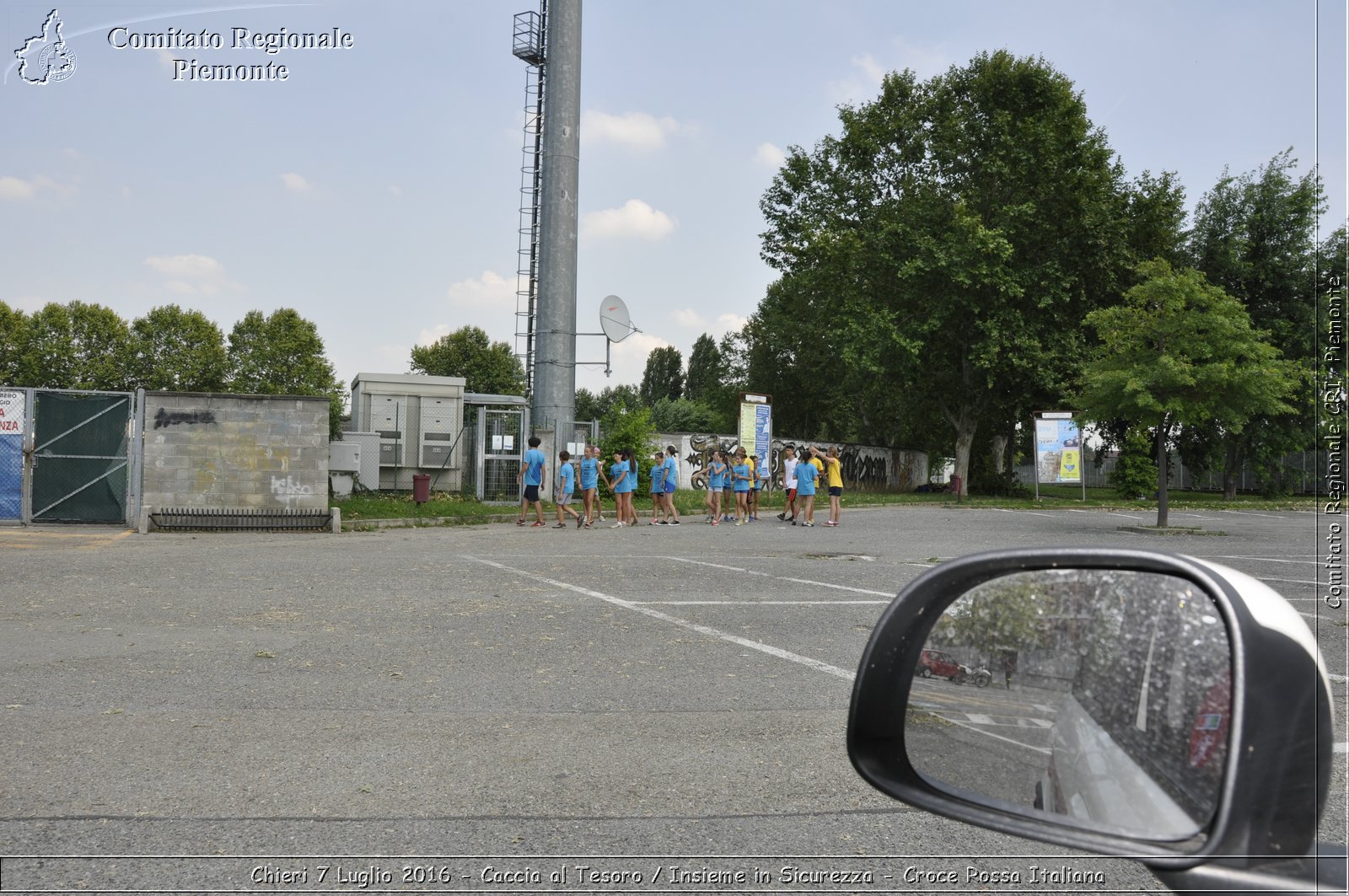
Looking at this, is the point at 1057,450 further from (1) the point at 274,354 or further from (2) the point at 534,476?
(1) the point at 274,354

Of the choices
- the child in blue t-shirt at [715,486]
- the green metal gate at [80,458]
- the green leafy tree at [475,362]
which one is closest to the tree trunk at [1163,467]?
the child in blue t-shirt at [715,486]

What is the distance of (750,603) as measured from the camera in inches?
363

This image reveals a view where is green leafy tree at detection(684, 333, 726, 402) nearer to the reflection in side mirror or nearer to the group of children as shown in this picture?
the group of children

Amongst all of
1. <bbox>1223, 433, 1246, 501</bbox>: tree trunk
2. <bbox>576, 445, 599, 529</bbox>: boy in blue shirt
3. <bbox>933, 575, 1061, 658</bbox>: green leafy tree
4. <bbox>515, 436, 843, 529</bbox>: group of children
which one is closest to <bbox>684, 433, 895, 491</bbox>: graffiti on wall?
<bbox>515, 436, 843, 529</bbox>: group of children

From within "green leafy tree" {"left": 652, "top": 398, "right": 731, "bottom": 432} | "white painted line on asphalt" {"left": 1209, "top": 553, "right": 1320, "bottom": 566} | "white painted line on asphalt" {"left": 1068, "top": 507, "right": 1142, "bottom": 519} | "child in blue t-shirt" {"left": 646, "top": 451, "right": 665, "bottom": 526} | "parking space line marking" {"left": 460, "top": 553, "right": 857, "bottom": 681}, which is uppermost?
"green leafy tree" {"left": 652, "top": 398, "right": 731, "bottom": 432}

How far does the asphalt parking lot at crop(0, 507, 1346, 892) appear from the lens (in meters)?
3.19

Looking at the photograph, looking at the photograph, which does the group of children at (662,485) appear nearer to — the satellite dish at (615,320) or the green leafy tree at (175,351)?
the satellite dish at (615,320)

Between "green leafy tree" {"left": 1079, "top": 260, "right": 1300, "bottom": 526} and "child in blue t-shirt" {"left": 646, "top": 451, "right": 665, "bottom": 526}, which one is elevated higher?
"green leafy tree" {"left": 1079, "top": 260, "right": 1300, "bottom": 526}

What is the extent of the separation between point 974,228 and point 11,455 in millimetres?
28152

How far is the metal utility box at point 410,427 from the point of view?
2838 cm

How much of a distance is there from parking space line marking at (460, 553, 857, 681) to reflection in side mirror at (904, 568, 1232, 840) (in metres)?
3.21

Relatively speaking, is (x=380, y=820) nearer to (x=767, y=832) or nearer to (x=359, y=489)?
(x=767, y=832)

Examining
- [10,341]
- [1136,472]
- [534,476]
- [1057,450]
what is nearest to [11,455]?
[534,476]

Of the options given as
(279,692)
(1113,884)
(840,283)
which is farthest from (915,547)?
(840,283)
